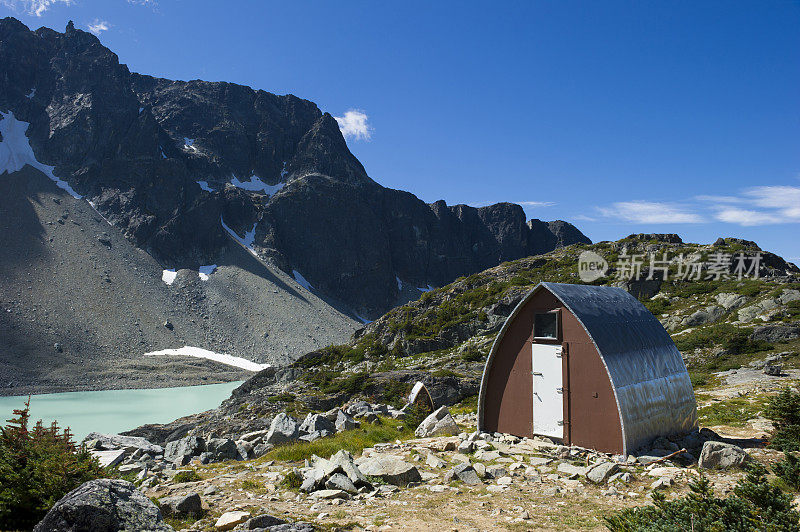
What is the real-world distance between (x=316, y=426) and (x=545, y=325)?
9773 millimetres

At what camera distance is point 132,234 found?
122250 mm

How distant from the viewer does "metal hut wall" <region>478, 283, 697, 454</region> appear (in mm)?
13836

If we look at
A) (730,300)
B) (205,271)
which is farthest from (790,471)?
(205,271)

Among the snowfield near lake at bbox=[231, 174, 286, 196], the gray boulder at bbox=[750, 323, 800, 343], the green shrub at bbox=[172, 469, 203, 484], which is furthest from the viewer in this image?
the snowfield near lake at bbox=[231, 174, 286, 196]

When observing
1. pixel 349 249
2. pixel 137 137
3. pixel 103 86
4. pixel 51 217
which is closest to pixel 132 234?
pixel 51 217

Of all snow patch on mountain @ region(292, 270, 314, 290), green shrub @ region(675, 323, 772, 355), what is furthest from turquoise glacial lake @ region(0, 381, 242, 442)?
snow patch on mountain @ region(292, 270, 314, 290)

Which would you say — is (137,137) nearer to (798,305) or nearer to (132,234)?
(132,234)

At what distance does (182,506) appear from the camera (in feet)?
28.5

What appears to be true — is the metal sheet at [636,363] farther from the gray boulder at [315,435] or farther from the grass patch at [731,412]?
the gray boulder at [315,435]

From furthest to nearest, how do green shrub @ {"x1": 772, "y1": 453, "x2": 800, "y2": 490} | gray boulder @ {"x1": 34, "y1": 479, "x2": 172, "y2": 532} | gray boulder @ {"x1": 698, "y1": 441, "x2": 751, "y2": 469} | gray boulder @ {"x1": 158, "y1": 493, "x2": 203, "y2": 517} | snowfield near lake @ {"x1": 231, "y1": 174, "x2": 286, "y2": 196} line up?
snowfield near lake @ {"x1": 231, "y1": 174, "x2": 286, "y2": 196}
gray boulder @ {"x1": 698, "y1": 441, "x2": 751, "y2": 469}
green shrub @ {"x1": 772, "y1": 453, "x2": 800, "y2": 490}
gray boulder @ {"x1": 158, "y1": 493, "x2": 203, "y2": 517}
gray boulder @ {"x1": 34, "y1": 479, "x2": 172, "y2": 532}

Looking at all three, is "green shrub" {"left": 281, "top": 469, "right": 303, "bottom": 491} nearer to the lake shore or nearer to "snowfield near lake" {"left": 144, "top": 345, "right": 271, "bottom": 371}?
the lake shore

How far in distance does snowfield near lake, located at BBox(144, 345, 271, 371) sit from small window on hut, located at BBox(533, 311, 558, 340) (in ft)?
295

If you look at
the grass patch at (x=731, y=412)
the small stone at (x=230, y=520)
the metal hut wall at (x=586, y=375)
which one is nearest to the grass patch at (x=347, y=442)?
the metal hut wall at (x=586, y=375)

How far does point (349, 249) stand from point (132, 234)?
78.8 meters
